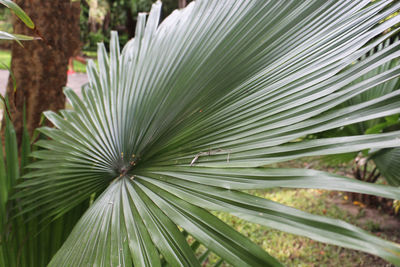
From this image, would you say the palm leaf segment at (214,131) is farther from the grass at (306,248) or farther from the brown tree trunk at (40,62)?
the grass at (306,248)

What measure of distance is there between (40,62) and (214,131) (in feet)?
3.99

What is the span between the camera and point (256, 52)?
0.74 meters

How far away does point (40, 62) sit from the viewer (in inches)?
60.5

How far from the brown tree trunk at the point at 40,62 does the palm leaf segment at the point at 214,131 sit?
627mm

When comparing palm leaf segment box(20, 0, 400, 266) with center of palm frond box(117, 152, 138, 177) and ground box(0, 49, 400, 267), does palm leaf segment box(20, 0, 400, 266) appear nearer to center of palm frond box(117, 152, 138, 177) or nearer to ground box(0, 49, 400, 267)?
center of palm frond box(117, 152, 138, 177)

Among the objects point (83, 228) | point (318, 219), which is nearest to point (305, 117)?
point (318, 219)

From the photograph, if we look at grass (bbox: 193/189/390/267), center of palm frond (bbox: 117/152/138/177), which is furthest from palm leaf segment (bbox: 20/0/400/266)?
grass (bbox: 193/189/390/267)

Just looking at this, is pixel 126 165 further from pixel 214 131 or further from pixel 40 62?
pixel 40 62

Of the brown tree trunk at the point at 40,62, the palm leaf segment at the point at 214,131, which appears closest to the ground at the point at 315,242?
the palm leaf segment at the point at 214,131

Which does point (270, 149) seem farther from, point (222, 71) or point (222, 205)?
point (222, 71)

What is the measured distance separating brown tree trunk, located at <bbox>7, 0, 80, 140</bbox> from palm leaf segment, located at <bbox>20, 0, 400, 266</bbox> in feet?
2.06

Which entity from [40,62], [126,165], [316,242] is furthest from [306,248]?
[40,62]

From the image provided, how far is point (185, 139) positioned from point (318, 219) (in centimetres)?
39

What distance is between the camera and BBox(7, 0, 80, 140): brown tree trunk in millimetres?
1500
